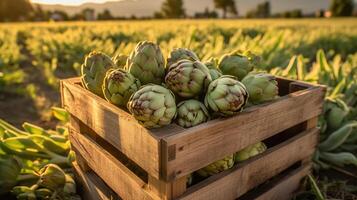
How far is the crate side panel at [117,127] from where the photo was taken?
1194 millimetres

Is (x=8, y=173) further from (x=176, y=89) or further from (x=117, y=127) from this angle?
(x=176, y=89)

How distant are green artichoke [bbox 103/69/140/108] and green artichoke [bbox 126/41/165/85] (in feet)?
0.19

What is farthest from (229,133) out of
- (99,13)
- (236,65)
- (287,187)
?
(99,13)

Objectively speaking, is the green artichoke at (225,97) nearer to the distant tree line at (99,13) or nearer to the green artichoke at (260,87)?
the green artichoke at (260,87)

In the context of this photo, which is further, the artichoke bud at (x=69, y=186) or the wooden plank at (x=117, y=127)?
the artichoke bud at (x=69, y=186)

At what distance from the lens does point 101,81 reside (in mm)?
1500

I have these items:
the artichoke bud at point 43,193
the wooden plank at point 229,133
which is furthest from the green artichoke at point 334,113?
the artichoke bud at point 43,193

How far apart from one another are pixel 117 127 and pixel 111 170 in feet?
0.88

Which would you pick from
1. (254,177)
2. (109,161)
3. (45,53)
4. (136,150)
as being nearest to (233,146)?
(254,177)

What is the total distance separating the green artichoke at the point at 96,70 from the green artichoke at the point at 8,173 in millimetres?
692

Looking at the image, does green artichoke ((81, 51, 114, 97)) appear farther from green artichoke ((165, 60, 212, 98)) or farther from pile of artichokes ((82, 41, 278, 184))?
green artichoke ((165, 60, 212, 98))

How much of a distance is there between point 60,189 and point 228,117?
1044 mm

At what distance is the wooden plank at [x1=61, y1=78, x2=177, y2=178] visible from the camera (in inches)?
46.9

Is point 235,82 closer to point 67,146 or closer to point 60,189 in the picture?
point 60,189
